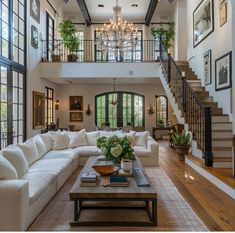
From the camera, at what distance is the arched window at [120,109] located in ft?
45.2

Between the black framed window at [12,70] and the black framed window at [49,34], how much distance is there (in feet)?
8.13

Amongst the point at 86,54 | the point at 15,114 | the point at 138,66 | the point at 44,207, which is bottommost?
the point at 44,207

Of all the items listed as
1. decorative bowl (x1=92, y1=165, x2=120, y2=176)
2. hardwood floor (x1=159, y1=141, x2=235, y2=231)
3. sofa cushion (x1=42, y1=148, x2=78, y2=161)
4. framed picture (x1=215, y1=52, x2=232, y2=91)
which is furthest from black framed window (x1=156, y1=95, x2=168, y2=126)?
decorative bowl (x1=92, y1=165, x2=120, y2=176)

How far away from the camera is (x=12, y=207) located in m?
2.90

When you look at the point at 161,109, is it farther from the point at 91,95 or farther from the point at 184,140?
the point at 184,140

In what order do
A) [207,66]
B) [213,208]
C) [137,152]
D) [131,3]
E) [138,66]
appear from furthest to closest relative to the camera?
[131,3], [138,66], [207,66], [137,152], [213,208]

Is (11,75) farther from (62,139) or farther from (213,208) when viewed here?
(213,208)

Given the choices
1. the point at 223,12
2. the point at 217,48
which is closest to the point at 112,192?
the point at 217,48

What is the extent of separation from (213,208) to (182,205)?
0.42 meters

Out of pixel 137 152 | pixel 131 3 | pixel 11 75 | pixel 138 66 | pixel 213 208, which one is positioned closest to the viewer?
pixel 213 208

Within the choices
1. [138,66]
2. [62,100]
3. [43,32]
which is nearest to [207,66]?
[138,66]

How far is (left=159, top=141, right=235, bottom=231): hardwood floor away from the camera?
329cm

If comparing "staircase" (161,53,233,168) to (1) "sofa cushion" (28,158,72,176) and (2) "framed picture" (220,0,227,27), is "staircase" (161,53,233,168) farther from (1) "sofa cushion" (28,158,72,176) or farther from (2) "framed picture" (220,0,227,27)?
(1) "sofa cushion" (28,158,72,176)

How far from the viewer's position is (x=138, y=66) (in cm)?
1022
